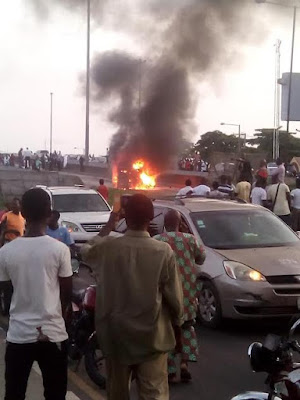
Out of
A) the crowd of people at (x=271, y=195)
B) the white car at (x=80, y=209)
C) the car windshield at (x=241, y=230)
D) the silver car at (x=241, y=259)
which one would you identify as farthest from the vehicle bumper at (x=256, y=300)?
the white car at (x=80, y=209)

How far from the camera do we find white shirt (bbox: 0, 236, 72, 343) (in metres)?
3.77

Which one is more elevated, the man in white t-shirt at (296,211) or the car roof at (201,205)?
the car roof at (201,205)

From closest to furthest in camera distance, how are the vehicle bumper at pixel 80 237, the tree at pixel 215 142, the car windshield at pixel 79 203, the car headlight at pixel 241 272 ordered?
the car headlight at pixel 241 272 → the vehicle bumper at pixel 80 237 → the car windshield at pixel 79 203 → the tree at pixel 215 142

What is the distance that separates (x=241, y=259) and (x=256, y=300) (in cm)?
59

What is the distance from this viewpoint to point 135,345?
3.72 metres

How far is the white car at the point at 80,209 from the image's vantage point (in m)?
15.3

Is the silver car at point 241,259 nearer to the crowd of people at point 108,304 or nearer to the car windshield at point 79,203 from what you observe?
the crowd of people at point 108,304

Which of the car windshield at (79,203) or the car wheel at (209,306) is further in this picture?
the car windshield at (79,203)

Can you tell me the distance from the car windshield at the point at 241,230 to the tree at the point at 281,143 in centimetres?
5745

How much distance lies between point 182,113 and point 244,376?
2848cm

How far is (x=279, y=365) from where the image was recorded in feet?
11.4

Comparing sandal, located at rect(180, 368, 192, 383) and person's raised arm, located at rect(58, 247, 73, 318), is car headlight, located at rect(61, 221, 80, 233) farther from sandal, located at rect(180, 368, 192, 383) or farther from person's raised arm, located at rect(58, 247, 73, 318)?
person's raised arm, located at rect(58, 247, 73, 318)

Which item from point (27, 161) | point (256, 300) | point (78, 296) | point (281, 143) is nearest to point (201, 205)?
point (256, 300)

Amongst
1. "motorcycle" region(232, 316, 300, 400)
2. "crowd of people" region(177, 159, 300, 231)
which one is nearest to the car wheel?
"motorcycle" region(232, 316, 300, 400)
